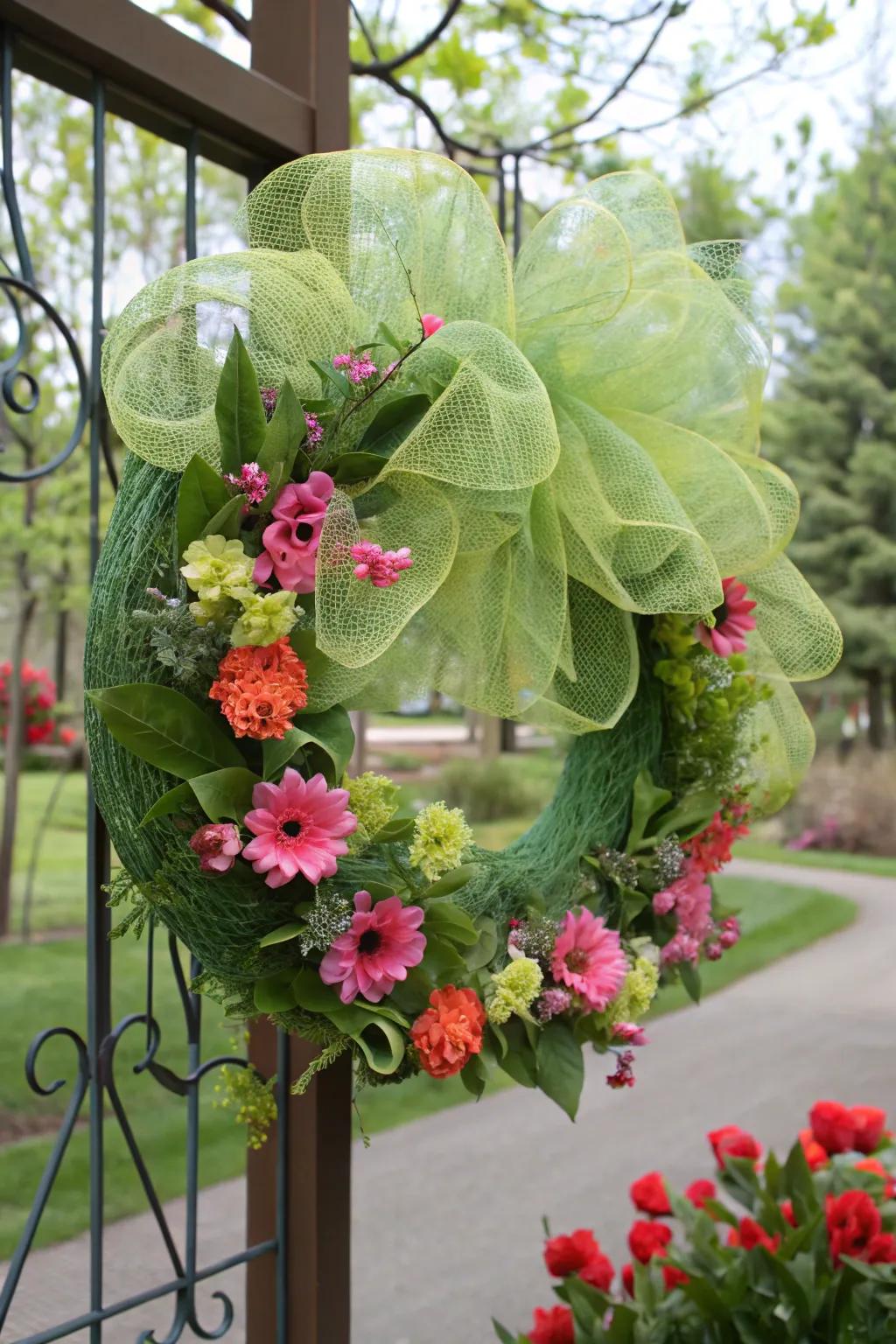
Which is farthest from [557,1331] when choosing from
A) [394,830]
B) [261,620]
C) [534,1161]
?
[534,1161]

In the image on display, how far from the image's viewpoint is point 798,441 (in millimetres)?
13438

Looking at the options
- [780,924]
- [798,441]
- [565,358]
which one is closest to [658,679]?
[565,358]

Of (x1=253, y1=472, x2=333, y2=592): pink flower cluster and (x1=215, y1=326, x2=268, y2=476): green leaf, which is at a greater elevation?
(x1=215, y1=326, x2=268, y2=476): green leaf

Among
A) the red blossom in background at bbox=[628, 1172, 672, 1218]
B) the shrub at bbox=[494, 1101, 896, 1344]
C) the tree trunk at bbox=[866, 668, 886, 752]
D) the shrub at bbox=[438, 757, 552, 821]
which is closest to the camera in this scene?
the shrub at bbox=[494, 1101, 896, 1344]

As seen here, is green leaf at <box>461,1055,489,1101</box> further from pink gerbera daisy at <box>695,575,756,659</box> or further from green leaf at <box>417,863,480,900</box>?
pink gerbera daisy at <box>695,575,756,659</box>

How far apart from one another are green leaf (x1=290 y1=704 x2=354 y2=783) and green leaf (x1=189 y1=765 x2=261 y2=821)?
0.19 feet

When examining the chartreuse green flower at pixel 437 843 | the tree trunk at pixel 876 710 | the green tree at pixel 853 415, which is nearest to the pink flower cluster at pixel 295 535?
the chartreuse green flower at pixel 437 843

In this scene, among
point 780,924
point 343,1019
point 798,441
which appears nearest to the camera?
point 343,1019

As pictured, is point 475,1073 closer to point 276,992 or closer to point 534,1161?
point 276,992

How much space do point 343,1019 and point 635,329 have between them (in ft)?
2.28

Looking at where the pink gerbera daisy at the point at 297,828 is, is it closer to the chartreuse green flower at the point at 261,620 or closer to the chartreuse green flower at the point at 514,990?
the chartreuse green flower at the point at 261,620

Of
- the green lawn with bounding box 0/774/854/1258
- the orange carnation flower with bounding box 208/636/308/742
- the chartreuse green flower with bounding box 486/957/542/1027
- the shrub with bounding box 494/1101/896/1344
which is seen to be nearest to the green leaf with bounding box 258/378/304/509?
the orange carnation flower with bounding box 208/636/308/742

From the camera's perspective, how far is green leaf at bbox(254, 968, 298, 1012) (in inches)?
38.7

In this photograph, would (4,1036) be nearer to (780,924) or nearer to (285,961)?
(285,961)
